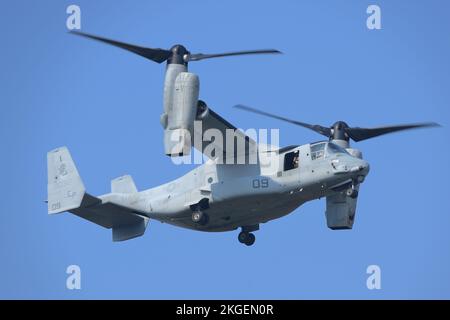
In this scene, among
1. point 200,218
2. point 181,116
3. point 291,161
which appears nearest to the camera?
point 181,116

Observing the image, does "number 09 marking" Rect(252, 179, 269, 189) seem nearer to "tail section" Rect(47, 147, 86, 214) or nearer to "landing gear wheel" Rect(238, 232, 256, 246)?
"landing gear wheel" Rect(238, 232, 256, 246)

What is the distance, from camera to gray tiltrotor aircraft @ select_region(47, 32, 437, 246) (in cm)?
3706

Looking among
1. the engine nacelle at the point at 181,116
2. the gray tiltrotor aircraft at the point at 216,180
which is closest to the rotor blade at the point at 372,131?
the gray tiltrotor aircraft at the point at 216,180

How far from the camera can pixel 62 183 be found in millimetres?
39844

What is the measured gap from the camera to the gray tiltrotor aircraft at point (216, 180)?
37062 mm

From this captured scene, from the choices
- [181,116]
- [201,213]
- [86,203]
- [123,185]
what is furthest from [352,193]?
[123,185]

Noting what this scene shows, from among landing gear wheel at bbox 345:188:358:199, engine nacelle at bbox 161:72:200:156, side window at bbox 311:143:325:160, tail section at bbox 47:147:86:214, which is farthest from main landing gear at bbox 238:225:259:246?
engine nacelle at bbox 161:72:200:156

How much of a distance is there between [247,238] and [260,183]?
343 centimetres

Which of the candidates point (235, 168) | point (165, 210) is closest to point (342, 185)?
point (235, 168)

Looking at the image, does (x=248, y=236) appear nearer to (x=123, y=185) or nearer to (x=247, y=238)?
(x=247, y=238)

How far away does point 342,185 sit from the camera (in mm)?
37594

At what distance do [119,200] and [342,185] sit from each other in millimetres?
7800
